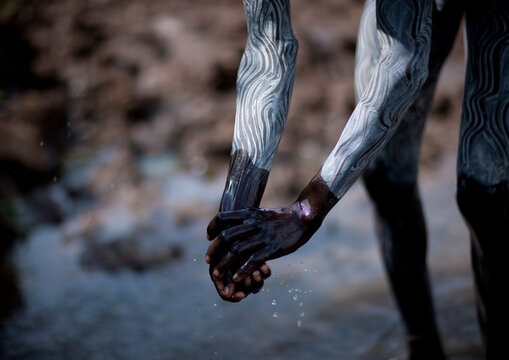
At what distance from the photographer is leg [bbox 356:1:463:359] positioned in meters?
1.74

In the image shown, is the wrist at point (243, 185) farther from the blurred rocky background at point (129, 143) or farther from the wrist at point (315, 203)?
the blurred rocky background at point (129, 143)

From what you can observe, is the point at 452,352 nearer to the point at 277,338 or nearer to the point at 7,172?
the point at 277,338

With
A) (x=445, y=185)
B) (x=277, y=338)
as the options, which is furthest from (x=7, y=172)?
(x=445, y=185)

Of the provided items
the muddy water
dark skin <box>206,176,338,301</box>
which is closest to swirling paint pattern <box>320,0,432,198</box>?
dark skin <box>206,176,338,301</box>

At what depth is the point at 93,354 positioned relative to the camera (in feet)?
7.67

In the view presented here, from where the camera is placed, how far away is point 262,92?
143cm

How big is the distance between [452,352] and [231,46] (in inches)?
127

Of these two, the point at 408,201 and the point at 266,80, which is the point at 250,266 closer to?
the point at 266,80

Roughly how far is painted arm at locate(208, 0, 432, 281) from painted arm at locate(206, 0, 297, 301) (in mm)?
101

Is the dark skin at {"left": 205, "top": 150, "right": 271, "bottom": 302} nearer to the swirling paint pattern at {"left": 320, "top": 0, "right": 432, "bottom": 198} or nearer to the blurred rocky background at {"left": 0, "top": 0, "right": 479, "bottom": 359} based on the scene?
the swirling paint pattern at {"left": 320, "top": 0, "right": 432, "bottom": 198}

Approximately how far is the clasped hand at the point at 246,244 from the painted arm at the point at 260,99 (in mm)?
83

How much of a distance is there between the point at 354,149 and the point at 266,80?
0.87ft

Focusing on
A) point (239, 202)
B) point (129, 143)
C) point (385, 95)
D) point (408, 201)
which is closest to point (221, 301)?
point (408, 201)

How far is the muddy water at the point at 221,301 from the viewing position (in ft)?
7.55
